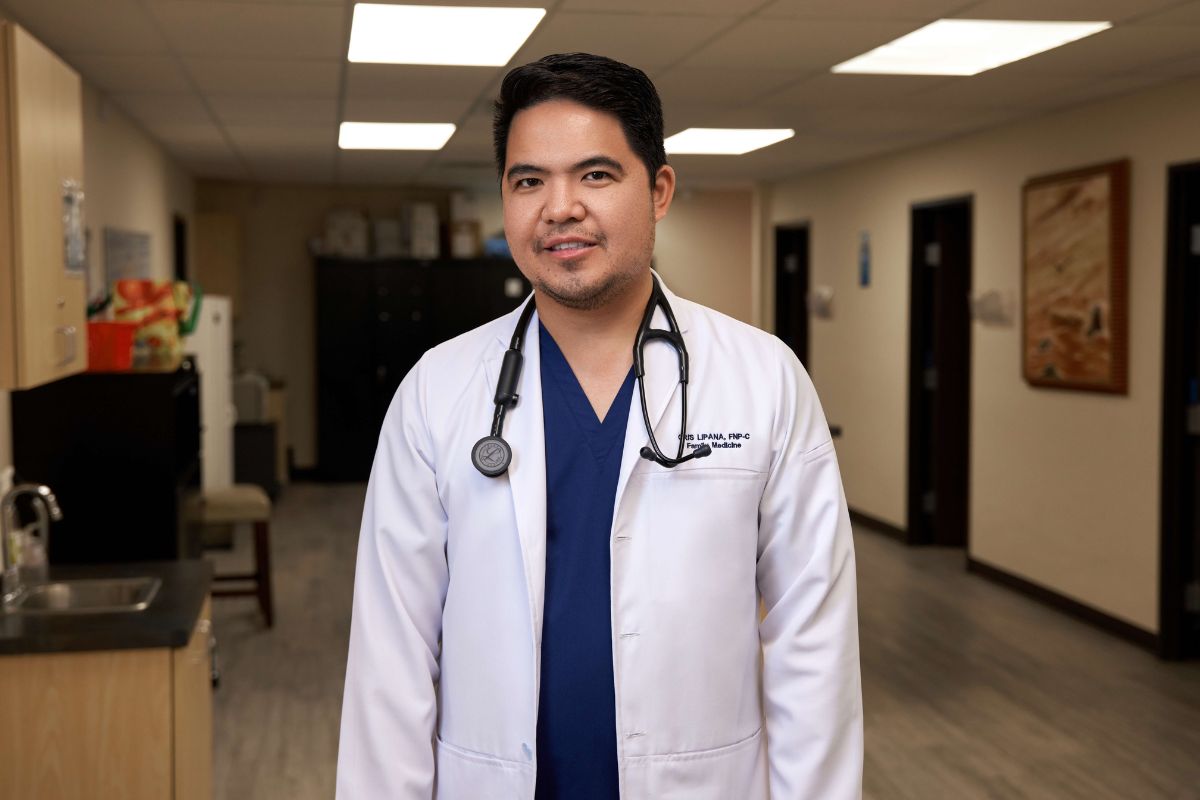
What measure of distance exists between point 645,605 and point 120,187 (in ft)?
17.1

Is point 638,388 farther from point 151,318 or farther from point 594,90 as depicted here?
point 151,318

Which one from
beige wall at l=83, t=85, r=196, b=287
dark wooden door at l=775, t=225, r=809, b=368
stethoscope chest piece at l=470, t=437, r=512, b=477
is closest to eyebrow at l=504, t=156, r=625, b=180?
stethoscope chest piece at l=470, t=437, r=512, b=477

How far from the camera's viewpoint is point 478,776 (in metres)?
1.51

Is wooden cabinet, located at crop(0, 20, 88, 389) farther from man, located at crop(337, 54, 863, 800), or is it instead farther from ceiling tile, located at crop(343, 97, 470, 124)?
ceiling tile, located at crop(343, 97, 470, 124)

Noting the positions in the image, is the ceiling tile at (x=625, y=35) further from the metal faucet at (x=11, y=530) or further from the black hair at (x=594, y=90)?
the black hair at (x=594, y=90)

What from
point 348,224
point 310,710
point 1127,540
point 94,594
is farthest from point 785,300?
point 94,594

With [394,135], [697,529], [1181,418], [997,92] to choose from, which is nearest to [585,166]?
[697,529]

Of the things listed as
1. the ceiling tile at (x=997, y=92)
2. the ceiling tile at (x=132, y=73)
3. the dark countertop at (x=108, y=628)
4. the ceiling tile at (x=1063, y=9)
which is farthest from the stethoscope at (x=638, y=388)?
the ceiling tile at (x=997, y=92)

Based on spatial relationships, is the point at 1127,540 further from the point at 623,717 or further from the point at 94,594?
the point at 623,717

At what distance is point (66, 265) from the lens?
2.92m

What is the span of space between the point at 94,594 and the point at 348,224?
24.2ft

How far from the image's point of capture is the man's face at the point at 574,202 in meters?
1.47

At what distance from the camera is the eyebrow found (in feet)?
4.85

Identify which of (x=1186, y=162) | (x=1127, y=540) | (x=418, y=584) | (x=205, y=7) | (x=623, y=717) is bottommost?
(x=1127, y=540)
